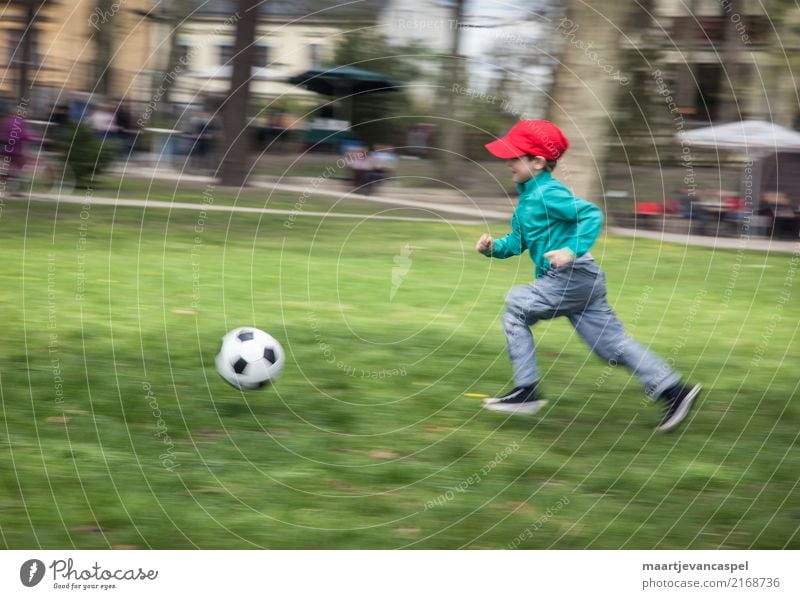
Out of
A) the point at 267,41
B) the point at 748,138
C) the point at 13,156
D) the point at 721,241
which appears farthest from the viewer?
the point at 267,41

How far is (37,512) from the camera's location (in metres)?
4.68

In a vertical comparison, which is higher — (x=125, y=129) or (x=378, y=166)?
(x=125, y=129)

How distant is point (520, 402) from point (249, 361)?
163 centimetres

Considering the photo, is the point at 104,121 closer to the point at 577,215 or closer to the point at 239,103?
the point at 239,103

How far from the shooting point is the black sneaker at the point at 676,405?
6156 millimetres

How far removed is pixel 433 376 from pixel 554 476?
1924 millimetres

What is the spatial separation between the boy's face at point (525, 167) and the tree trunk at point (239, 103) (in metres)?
12.8

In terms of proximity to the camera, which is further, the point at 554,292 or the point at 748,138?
the point at 748,138

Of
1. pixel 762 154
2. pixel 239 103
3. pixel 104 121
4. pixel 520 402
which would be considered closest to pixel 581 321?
pixel 520 402

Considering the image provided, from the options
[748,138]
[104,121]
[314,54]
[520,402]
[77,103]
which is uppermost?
[520,402]

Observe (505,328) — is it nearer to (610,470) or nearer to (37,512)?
(610,470)

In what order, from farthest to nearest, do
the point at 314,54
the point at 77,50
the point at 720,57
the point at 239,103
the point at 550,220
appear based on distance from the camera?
the point at 314,54
the point at 77,50
the point at 720,57
the point at 239,103
the point at 550,220

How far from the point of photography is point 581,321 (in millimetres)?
6289

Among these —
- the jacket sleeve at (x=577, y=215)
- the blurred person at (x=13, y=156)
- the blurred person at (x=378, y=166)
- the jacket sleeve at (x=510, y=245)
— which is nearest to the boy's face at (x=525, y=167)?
the jacket sleeve at (x=577, y=215)
